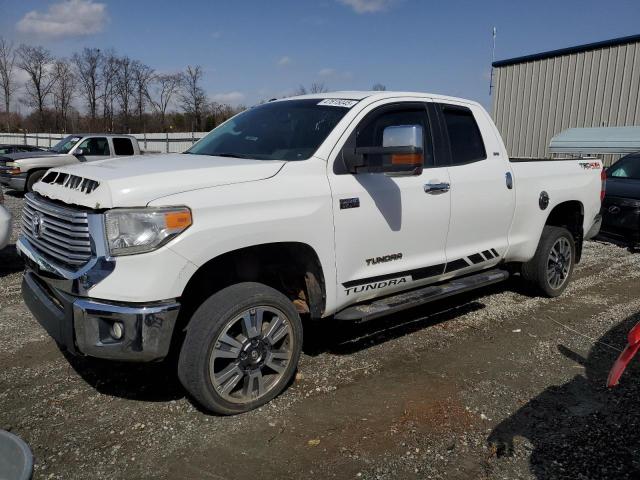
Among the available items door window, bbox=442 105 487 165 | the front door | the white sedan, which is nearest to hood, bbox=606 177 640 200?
door window, bbox=442 105 487 165

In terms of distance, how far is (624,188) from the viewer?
28.9ft

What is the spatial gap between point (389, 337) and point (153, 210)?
256 cm

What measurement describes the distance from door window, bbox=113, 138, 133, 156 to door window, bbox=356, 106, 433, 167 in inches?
485

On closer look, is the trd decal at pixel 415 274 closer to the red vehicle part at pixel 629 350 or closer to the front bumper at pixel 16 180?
the red vehicle part at pixel 629 350

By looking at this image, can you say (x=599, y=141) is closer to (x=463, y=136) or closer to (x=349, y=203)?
(x=463, y=136)

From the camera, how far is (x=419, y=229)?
13.3 feet

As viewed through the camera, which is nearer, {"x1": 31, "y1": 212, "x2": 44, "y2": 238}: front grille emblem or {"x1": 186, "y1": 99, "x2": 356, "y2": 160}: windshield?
{"x1": 31, "y1": 212, "x2": 44, "y2": 238}: front grille emblem

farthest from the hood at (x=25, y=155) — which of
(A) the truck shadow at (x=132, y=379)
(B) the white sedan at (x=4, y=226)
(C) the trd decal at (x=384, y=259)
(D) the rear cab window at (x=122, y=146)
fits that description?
(C) the trd decal at (x=384, y=259)

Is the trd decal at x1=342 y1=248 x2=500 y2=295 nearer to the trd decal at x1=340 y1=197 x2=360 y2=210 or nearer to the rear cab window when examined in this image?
the trd decal at x1=340 y1=197 x2=360 y2=210

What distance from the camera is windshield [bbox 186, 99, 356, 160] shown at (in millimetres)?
3781

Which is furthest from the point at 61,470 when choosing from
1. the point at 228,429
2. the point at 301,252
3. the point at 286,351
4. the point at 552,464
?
the point at 552,464

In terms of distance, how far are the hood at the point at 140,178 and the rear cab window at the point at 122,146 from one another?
39.4 ft

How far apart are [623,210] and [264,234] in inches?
299

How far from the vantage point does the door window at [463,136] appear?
4.53 meters
